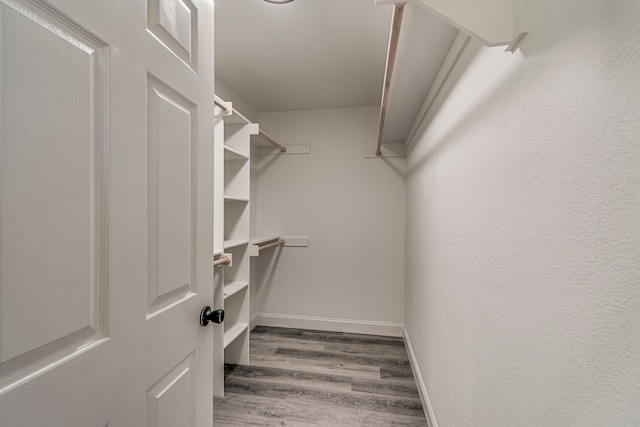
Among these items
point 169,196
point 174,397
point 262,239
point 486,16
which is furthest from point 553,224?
point 262,239

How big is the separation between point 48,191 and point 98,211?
0.31 feet

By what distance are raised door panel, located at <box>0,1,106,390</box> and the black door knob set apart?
38 cm

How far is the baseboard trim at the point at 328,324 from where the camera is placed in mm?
2959

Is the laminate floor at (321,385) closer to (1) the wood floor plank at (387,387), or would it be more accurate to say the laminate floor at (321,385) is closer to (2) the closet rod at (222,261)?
(1) the wood floor plank at (387,387)

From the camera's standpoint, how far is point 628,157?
1.36 feet

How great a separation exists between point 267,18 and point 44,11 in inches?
58.3

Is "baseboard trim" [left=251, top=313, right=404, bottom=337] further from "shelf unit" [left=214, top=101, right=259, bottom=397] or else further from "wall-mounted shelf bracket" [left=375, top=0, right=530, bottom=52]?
"wall-mounted shelf bracket" [left=375, top=0, right=530, bottom=52]

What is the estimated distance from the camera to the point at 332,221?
10.2 feet

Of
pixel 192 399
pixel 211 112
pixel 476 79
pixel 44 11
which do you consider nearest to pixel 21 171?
pixel 44 11

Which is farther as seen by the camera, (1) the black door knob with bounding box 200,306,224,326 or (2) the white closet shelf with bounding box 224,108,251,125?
(2) the white closet shelf with bounding box 224,108,251,125

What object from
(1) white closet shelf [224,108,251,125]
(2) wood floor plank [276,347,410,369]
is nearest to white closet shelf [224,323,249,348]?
(2) wood floor plank [276,347,410,369]

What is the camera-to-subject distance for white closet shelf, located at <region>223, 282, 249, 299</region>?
2069 mm

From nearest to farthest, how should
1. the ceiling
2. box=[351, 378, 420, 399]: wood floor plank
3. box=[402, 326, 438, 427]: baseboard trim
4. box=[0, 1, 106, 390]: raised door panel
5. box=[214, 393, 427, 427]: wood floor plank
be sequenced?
box=[0, 1, 106, 390]: raised door panel → the ceiling → box=[402, 326, 438, 427]: baseboard trim → box=[214, 393, 427, 427]: wood floor plank → box=[351, 378, 420, 399]: wood floor plank

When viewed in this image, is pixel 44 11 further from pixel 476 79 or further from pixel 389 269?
pixel 389 269
